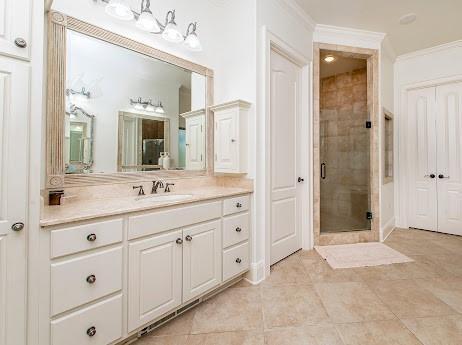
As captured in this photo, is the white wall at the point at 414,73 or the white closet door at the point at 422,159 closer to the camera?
the white wall at the point at 414,73

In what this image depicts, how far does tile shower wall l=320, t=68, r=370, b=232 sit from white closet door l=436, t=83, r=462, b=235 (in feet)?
3.88

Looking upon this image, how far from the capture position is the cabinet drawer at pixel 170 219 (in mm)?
1408

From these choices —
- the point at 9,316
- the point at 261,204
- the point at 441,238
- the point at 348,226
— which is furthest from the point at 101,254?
the point at 441,238

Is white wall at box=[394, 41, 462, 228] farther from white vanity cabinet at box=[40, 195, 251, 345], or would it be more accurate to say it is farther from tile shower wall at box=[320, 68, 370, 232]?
white vanity cabinet at box=[40, 195, 251, 345]

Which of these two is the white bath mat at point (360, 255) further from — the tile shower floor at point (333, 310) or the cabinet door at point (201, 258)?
the cabinet door at point (201, 258)

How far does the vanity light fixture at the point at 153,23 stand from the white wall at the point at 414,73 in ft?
11.6

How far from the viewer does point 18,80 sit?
1028 millimetres

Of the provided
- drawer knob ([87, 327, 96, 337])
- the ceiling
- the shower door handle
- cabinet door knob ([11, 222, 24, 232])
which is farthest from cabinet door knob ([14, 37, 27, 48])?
the shower door handle

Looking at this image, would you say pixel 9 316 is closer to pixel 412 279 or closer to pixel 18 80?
pixel 18 80

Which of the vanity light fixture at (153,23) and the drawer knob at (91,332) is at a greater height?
the vanity light fixture at (153,23)

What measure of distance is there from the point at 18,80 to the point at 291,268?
2.57 meters

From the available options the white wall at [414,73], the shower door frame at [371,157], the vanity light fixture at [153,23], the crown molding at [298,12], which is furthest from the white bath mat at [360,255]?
the crown molding at [298,12]

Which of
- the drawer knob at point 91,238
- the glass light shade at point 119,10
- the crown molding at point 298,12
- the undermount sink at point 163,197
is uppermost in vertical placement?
the crown molding at point 298,12

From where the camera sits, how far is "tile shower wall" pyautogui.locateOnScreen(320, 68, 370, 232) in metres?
3.42
